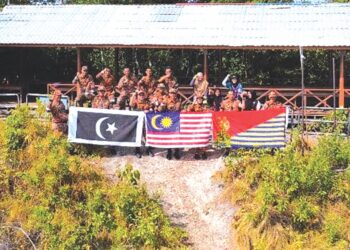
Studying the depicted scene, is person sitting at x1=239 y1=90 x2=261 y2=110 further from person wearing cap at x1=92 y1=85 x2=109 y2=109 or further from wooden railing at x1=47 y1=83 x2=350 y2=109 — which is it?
person wearing cap at x1=92 y1=85 x2=109 y2=109

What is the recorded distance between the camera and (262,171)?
40.2ft

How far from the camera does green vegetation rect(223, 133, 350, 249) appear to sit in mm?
11156

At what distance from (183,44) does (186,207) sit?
661 cm

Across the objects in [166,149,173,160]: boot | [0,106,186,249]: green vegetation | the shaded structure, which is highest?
the shaded structure

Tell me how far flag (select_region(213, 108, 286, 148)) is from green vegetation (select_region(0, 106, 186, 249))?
2.46 meters

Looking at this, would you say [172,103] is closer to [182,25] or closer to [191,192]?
[191,192]

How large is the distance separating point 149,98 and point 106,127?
1322 millimetres

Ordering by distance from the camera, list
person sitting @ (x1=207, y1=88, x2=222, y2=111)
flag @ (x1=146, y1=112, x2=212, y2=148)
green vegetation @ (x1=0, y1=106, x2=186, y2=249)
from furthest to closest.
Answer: person sitting @ (x1=207, y1=88, x2=222, y2=111)
flag @ (x1=146, y1=112, x2=212, y2=148)
green vegetation @ (x1=0, y1=106, x2=186, y2=249)

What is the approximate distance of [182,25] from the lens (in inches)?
737

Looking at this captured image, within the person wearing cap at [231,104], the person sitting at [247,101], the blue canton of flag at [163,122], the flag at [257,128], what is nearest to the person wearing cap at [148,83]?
the blue canton of flag at [163,122]

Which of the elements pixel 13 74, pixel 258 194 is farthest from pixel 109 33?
pixel 258 194

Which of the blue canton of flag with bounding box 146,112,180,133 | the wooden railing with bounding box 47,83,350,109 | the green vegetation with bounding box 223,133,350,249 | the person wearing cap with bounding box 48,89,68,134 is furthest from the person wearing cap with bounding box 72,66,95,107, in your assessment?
the green vegetation with bounding box 223,133,350,249

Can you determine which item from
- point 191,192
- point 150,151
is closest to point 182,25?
point 150,151

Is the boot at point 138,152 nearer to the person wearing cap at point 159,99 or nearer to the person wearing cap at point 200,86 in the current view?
the person wearing cap at point 159,99
